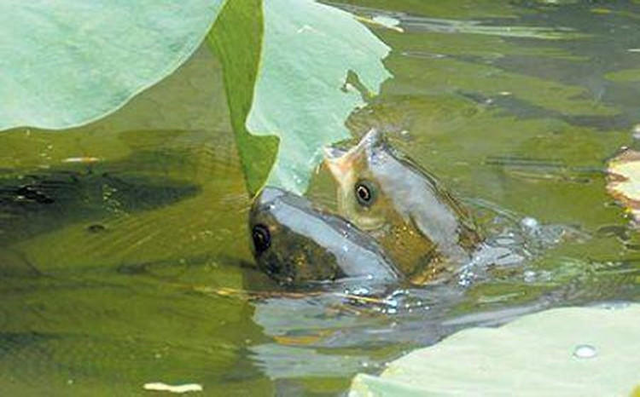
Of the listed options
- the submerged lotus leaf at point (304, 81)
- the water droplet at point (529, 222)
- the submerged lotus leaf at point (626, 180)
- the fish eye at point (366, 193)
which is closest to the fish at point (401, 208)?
the fish eye at point (366, 193)

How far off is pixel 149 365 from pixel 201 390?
13cm

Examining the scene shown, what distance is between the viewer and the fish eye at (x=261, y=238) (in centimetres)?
279

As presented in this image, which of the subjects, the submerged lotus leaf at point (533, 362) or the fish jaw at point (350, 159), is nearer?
the submerged lotus leaf at point (533, 362)

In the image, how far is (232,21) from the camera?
5.87 feet

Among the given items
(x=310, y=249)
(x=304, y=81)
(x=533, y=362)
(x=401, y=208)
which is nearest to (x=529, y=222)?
(x=401, y=208)

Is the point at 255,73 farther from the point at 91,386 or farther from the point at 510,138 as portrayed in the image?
the point at 510,138

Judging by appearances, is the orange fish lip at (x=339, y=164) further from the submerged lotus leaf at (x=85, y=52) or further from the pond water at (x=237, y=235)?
the submerged lotus leaf at (x=85, y=52)

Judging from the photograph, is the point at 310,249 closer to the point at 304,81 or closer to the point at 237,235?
the point at 237,235

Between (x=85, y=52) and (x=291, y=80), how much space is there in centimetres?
40

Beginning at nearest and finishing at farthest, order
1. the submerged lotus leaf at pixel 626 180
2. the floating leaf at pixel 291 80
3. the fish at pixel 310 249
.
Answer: the floating leaf at pixel 291 80
the fish at pixel 310 249
the submerged lotus leaf at pixel 626 180

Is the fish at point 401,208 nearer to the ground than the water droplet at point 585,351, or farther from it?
nearer to the ground

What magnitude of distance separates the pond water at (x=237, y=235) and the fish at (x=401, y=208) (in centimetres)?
9

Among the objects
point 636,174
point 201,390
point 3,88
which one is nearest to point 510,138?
point 636,174

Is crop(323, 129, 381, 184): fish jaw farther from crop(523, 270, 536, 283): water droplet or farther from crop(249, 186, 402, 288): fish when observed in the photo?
crop(523, 270, 536, 283): water droplet
